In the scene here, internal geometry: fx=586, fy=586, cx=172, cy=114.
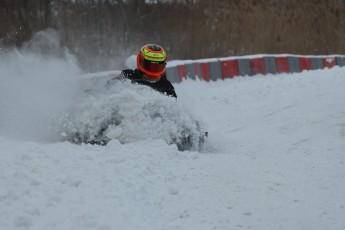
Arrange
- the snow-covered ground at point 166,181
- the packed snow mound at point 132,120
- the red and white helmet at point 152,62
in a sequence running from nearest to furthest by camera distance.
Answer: the snow-covered ground at point 166,181
the packed snow mound at point 132,120
the red and white helmet at point 152,62

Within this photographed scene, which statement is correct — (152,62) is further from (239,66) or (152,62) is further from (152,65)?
(239,66)

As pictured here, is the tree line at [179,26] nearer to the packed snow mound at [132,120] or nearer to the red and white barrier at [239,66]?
the red and white barrier at [239,66]

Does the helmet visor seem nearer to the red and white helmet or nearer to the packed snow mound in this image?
the red and white helmet

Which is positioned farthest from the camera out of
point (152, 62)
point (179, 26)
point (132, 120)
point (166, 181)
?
point (179, 26)

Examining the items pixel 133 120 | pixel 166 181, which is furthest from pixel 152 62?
pixel 166 181

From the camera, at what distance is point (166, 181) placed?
182 inches

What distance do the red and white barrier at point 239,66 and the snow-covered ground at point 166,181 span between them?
221 inches

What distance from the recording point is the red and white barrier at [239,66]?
Result: 1376 cm

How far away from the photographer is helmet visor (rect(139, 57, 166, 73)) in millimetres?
7438

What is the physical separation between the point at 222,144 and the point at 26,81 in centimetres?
414

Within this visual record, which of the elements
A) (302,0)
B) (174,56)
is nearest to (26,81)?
(174,56)

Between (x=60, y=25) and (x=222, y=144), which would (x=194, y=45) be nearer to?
(x=60, y=25)

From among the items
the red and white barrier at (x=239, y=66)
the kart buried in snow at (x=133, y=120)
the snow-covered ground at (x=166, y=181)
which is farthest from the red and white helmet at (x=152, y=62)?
the red and white barrier at (x=239, y=66)

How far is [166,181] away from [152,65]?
305cm
